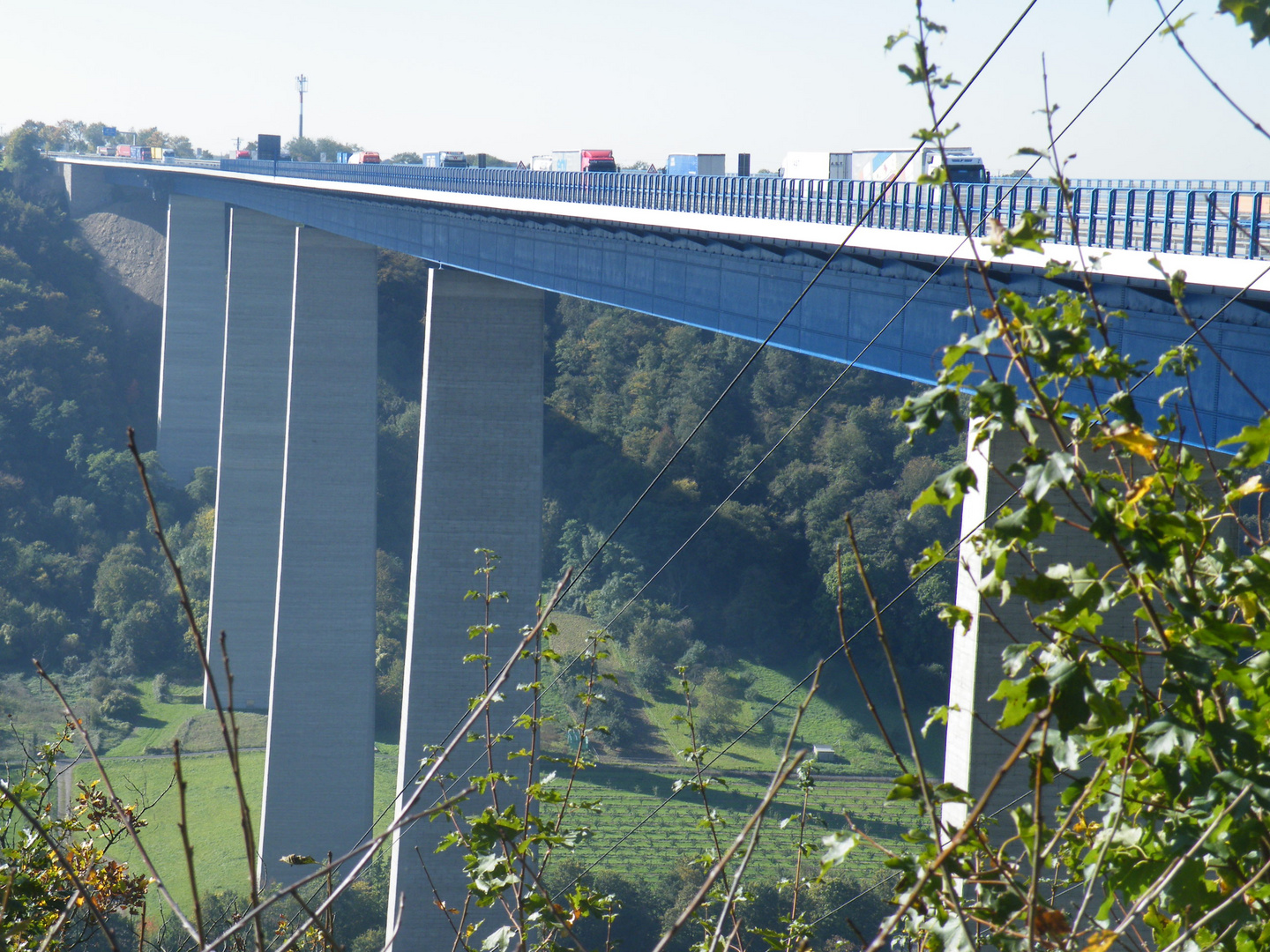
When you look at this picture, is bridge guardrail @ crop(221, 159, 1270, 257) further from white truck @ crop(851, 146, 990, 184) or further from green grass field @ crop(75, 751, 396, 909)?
green grass field @ crop(75, 751, 396, 909)

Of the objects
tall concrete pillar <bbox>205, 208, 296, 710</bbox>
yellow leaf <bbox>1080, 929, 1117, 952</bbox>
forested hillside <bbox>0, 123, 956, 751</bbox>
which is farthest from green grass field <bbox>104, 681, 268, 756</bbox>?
yellow leaf <bbox>1080, 929, 1117, 952</bbox>

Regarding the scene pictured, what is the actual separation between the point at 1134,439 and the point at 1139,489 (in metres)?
0.09

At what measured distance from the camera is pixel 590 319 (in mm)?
56719

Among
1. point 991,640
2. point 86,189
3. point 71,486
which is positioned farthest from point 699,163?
point 86,189

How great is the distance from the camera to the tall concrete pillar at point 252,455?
33594 mm

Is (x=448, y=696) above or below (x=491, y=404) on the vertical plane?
below

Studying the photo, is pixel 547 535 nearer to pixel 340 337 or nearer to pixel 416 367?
pixel 416 367

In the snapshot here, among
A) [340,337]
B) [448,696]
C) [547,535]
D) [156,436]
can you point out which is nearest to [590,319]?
[547,535]

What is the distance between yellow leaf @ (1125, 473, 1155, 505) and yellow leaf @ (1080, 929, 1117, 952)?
2.45 feet

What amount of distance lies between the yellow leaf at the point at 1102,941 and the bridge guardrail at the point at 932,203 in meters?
1.35

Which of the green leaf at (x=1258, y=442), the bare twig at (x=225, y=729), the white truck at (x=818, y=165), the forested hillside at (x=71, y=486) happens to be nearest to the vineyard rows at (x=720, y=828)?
the white truck at (x=818, y=165)

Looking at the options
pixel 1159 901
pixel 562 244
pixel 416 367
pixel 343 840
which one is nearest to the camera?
pixel 1159 901

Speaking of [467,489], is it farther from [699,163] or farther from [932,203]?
[932,203]

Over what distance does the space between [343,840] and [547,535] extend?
75.0ft
